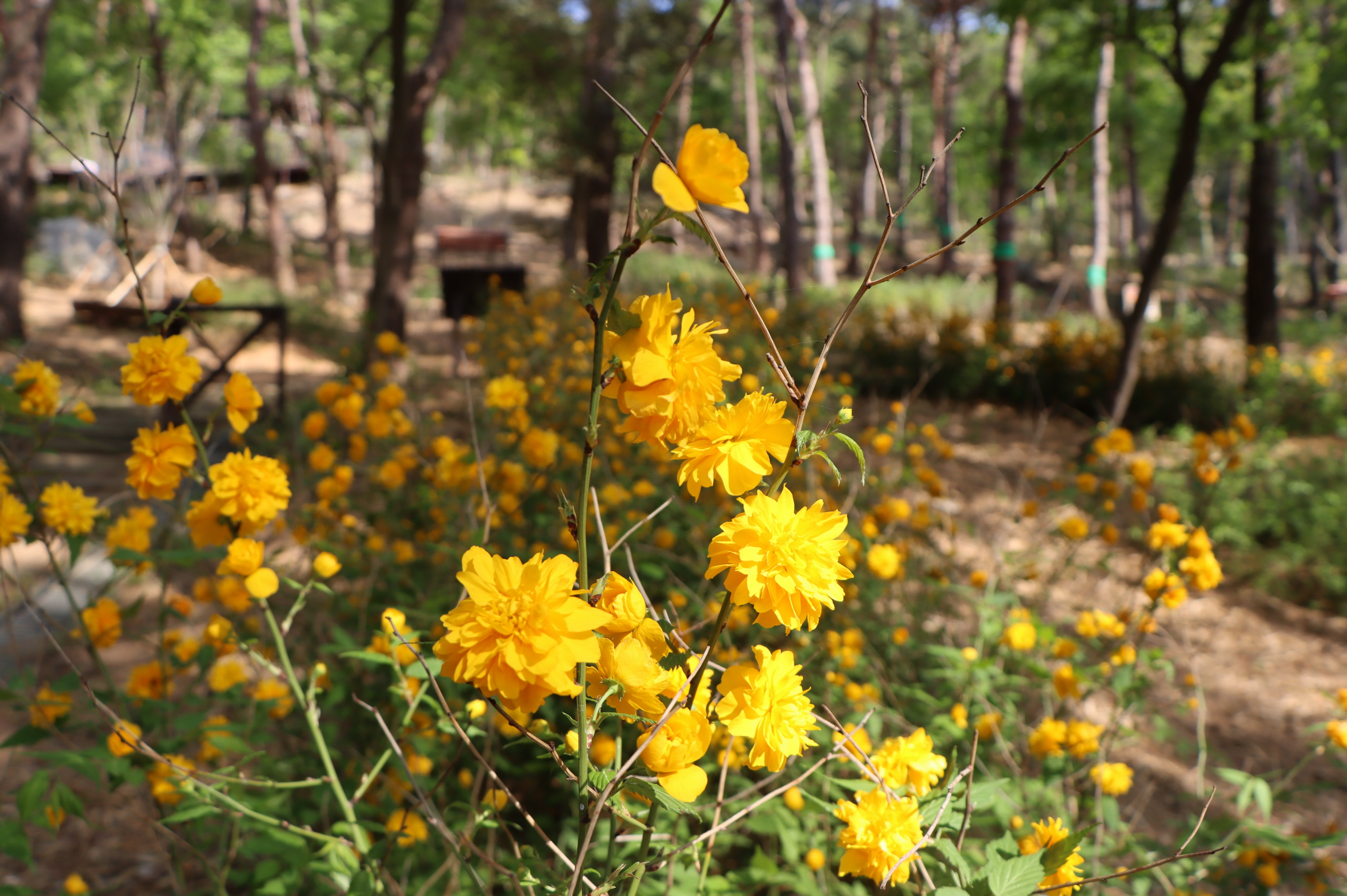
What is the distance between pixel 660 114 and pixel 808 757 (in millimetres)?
1380

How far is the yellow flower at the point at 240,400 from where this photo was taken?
3.61ft

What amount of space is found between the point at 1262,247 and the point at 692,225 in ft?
30.6

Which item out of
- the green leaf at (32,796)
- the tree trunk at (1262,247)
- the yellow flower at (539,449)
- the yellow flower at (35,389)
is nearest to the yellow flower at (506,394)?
the yellow flower at (539,449)

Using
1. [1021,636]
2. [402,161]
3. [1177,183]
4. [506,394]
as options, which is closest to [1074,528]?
[1021,636]

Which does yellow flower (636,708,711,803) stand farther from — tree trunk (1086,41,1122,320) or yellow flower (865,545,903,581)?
tree trunk (1086,41,1122,320)

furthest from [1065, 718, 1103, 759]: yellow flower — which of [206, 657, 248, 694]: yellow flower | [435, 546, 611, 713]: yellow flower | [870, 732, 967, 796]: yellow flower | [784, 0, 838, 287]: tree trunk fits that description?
[784, 0, 838, 287]: tree trunk

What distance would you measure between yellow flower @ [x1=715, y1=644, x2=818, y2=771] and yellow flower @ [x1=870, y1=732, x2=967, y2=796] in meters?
0.33

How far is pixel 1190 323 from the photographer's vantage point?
1195 centimetres

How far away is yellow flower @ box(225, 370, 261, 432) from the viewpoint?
1102 millimetres

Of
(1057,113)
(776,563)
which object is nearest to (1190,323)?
(1057,113)

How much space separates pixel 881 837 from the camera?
826 millimetres

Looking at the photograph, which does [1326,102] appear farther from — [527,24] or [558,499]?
[527,24]

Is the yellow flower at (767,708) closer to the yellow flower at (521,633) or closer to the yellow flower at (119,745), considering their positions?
the yellow flower at (521,633)

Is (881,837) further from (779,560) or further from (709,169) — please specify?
(709,169)
